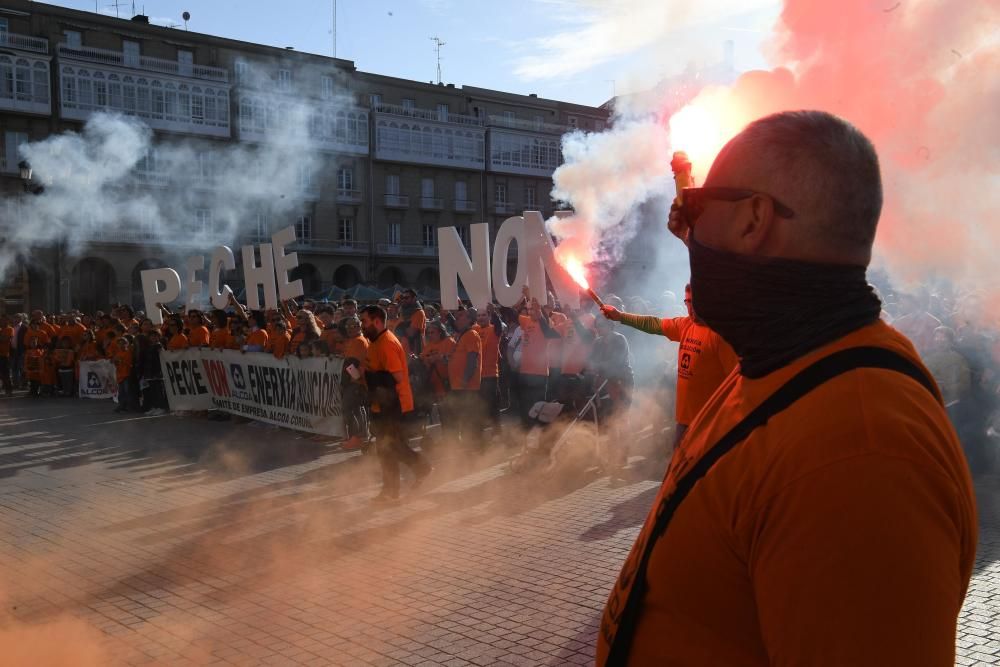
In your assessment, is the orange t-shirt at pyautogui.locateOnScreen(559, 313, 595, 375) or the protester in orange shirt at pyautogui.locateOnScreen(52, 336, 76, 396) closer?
the orange t-shirt at pyautogui.locateOnScreen(559, 313, 595, 375)

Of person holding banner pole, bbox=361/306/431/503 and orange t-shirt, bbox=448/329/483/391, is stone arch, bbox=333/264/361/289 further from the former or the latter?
person holding banner pole, bbox=361/306/431/503

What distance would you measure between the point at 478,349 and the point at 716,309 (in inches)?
378

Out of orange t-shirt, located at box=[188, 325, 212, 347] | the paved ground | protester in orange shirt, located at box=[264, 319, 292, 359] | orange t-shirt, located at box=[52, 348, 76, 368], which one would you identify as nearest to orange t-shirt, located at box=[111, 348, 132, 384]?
orange t-shirt, located at box=[188, 325, 212, 347]

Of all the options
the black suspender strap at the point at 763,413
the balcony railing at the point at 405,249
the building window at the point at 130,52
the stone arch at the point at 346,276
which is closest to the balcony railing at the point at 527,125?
the balcony railing at the point at 405,249

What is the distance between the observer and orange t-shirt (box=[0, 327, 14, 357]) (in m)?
20.3

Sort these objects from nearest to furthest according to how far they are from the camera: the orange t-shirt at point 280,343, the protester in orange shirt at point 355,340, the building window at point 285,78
A: 1. the protester in orange shirt at point 355,340
2. the orange t-shirt at point 280,343
3. the building window at point 285,78

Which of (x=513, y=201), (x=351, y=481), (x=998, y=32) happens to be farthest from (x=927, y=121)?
(x=513, y=201)

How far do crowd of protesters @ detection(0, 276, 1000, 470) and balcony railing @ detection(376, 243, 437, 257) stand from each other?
1372 inches

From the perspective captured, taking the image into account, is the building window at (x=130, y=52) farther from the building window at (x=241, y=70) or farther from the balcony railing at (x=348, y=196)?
the balcony railing at (x=348, y=196)

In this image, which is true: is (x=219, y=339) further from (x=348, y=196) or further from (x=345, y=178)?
(x=345, y=178)

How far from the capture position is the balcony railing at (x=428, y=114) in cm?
5052

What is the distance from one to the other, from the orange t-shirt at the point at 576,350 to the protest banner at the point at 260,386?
139 inches

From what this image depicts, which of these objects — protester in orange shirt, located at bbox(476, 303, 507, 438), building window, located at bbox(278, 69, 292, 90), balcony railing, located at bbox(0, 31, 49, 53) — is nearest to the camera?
protester in orange shirt, located at bbox(476, 303, 507, 438)

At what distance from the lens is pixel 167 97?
41.8 metres
